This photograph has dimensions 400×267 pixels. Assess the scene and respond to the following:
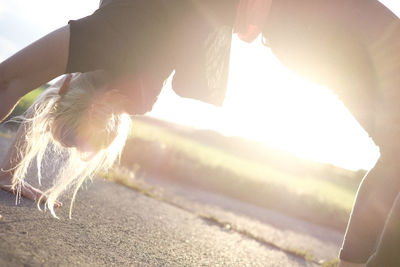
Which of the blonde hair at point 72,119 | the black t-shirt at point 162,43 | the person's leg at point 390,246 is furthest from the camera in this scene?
the blonde hair at point 72,119

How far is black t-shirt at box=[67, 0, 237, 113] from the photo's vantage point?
3.84 feet

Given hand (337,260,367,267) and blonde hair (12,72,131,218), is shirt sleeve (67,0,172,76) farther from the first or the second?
hand (337,260,367,267)

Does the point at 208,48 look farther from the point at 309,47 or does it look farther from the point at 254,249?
the point at 254,249

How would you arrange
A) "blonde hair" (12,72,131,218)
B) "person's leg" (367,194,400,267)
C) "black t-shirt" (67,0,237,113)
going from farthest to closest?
"blonde hair" (12,72,131,218), "black t-shirt" (67,0,237,113), "person's leg" (367,194,400,267)

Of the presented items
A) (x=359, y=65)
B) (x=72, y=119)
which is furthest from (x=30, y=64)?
(x=359, y=65)

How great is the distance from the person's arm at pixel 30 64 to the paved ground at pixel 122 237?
48 centimetres

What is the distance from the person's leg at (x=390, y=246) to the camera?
3.50 feet

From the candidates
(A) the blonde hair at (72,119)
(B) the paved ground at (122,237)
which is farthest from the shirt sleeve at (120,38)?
(B) the paved ground at (122,237)

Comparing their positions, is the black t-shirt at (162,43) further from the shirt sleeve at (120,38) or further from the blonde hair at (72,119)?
the blonde hair at (72,119)

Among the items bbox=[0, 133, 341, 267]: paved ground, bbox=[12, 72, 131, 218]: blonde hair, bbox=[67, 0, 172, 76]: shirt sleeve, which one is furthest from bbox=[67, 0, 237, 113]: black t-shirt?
bbox=[0, 133, 341, 267]: paved ground

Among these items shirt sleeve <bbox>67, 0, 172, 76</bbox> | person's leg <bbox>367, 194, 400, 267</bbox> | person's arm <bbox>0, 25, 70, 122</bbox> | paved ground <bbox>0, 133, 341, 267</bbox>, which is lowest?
paved ground <bbox>0, 133, 341, 267</bbox>

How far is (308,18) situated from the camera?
1439 millimetres

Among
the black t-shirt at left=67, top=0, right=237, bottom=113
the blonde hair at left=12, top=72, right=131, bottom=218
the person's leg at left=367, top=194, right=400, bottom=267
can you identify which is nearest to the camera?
the person's leg at left=367, top=194, right=400, bottom=267

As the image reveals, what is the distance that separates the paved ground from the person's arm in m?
0.48
